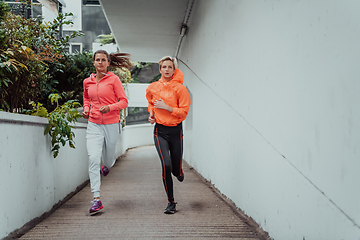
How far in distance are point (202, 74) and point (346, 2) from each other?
177 inches

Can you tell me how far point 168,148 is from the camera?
393 cm

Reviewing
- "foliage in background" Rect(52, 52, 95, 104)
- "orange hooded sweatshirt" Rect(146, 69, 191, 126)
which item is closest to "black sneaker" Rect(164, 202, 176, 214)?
"orange hooded sweatshirt" Rect(146, 69, 191, 126)

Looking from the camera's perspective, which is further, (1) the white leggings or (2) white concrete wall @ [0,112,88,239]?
(1) the white leggings

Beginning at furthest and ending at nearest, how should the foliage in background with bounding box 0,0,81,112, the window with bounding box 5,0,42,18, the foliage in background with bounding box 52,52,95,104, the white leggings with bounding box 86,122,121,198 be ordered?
1. the foliage in background with bounding box 52,52,95,104
2. the window with bounding box 5,0,42,18
3. the foliage in background with bounding box 0,0,81,112
4. the white leggings with bounding box 86,122,121,198

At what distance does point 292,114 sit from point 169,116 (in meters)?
1.75

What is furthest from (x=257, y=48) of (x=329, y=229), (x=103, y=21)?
(x=103, y=21)

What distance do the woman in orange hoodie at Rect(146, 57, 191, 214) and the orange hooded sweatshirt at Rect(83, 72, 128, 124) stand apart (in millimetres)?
434

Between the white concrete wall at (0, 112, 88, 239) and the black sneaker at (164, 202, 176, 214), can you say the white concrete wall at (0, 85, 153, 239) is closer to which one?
the white concrete wall at (0, 112, 88, 239)

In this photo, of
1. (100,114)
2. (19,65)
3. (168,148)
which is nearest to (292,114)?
(168,148)

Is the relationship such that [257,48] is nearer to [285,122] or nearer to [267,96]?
[267,96]

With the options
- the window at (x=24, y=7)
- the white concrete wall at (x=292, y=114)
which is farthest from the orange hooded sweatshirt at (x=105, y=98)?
the window at (x=24, y=7)

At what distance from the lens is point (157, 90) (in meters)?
3.99

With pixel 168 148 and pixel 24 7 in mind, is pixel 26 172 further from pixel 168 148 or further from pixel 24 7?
pixel 24 7

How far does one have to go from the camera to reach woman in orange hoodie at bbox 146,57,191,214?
150 inches
